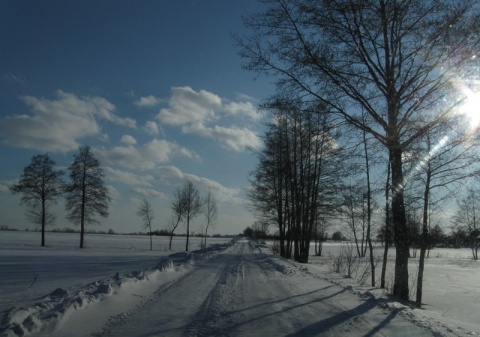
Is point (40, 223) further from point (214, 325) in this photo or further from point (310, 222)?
point (214, 325)

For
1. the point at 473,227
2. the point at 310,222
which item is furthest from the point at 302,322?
the point at 473,227

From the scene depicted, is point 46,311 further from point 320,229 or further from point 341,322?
point 320,229

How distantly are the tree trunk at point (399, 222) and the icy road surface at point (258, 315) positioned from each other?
163 centimetres

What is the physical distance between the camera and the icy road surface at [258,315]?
579cm

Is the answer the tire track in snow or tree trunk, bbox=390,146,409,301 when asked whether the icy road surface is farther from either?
tree trunk, bbox=390,146,409,301

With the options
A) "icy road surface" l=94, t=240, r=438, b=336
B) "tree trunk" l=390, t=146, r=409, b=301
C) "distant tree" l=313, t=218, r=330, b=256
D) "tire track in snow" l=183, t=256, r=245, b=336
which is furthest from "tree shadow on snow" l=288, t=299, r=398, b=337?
"distant tree" l=313, t=218, r=330, b=256

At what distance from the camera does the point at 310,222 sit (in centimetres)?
2770

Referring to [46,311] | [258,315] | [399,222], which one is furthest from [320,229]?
[46,311]

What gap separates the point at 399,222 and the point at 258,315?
17.3ft

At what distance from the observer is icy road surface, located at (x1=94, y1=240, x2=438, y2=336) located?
579cm

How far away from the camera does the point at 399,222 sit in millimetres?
10336

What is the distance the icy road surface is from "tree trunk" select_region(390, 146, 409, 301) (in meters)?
1.63

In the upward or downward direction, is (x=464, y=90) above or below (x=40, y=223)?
above

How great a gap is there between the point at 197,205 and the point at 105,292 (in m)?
41.6
